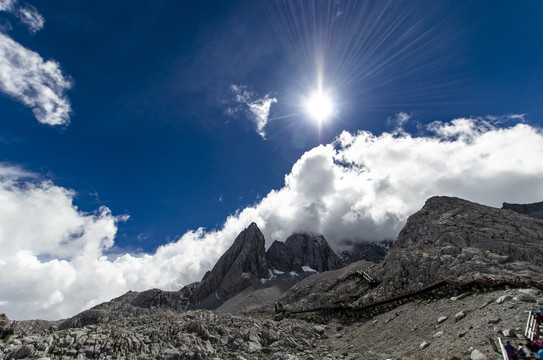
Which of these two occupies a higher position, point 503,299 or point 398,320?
point 503,299

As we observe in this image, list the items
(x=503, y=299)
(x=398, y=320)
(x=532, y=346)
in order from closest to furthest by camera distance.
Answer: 1. (x=532, y=346)
2. (x=503, y=299)
3. (x=398, y=320)

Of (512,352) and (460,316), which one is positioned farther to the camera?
(460,316)

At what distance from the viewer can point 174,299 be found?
191125 millimetres

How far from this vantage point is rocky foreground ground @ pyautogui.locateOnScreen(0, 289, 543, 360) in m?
21.5

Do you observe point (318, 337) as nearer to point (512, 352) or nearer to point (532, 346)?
point (532, 346)

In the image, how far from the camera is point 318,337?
145 feet

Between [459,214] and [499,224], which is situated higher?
[459,214]

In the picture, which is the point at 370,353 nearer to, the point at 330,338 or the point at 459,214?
the point at 330,338

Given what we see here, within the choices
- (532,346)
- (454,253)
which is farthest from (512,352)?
(454,253)

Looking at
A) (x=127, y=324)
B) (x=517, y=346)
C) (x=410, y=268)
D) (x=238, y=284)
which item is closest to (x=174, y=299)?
(x=238, y=284)

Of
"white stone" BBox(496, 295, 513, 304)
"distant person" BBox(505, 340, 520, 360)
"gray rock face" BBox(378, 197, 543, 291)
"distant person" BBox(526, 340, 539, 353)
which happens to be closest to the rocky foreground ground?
"white stone" BBox(496, 295, 513, 304)

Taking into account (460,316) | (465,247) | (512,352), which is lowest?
(512,352)

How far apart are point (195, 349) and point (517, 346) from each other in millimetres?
33890

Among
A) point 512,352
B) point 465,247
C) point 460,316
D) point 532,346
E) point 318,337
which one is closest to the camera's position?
point 512,352
